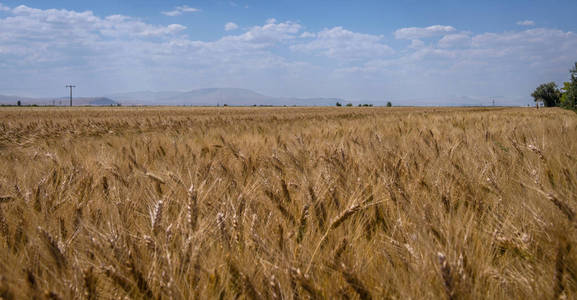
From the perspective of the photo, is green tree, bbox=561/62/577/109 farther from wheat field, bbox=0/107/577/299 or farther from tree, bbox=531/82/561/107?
tree, bbox=531/82/561/107

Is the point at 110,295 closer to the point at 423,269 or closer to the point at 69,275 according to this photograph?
the point at 69,275

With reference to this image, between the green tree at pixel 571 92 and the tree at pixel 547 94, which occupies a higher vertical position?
the tree at pixel 547 94

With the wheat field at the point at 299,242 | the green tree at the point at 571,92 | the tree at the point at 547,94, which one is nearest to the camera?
the wheat field at the point at 299,242

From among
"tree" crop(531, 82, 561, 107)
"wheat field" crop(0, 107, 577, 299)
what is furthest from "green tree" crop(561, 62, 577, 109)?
"tree" crop(531, 82, 561, 107)

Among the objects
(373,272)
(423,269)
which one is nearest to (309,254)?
(373,272)

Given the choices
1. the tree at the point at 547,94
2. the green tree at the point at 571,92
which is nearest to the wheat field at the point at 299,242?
the green tree at the point at 571,92

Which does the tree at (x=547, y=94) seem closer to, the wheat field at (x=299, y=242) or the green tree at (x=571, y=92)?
the green tree at (x=571, y=92)

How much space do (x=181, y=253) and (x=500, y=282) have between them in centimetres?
74

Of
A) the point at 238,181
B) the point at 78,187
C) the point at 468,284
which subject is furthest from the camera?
the point at 238,181

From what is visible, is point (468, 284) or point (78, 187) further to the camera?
point (78, 187)

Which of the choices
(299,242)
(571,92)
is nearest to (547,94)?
(571,92)

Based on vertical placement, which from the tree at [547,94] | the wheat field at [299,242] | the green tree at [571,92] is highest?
the tree at [547,94]

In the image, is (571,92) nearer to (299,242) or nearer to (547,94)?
(299,242)

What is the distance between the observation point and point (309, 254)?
81cm
